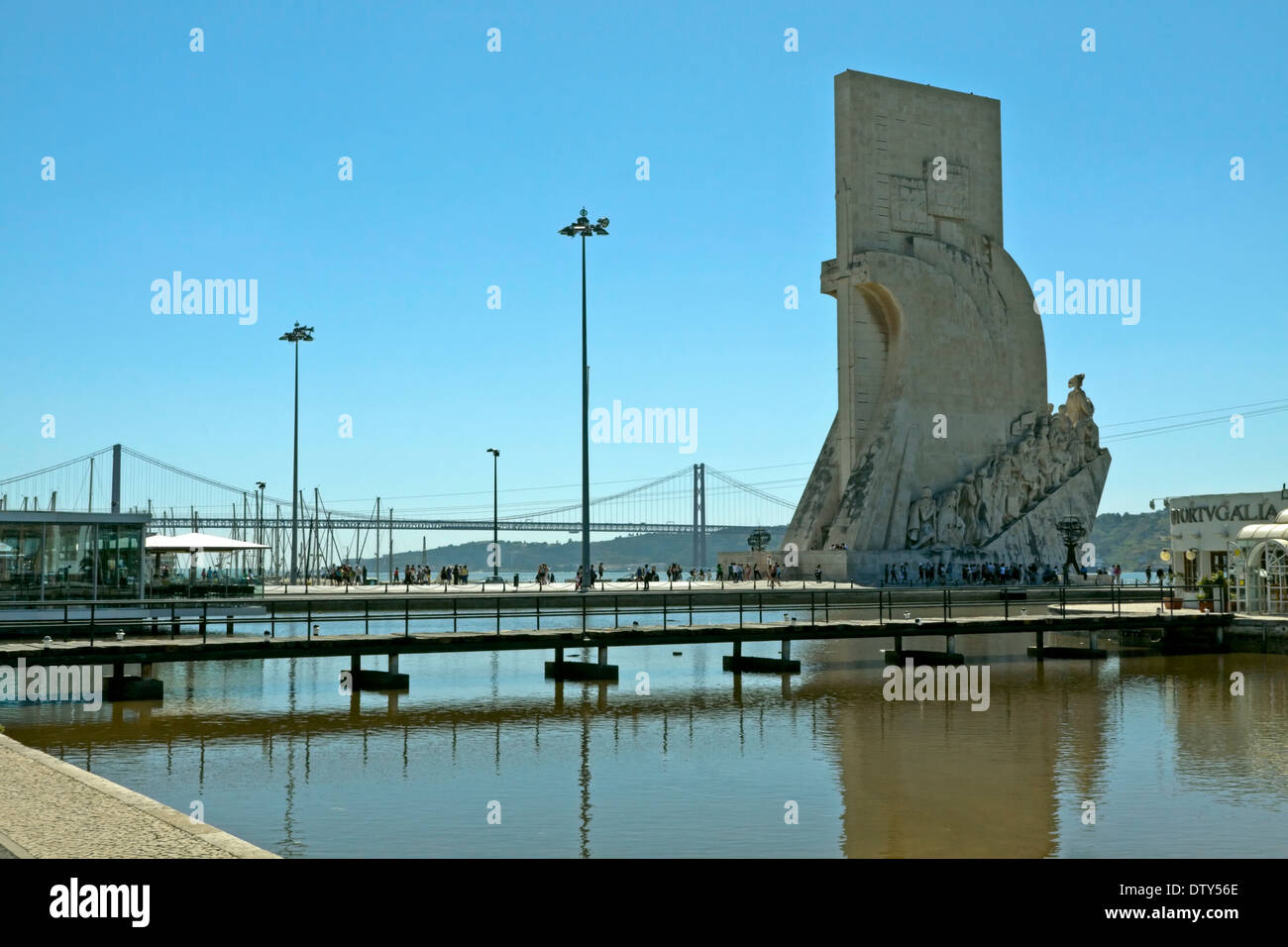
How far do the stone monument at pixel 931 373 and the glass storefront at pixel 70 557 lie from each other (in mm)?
31280

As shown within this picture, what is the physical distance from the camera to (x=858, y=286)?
53.2 metres

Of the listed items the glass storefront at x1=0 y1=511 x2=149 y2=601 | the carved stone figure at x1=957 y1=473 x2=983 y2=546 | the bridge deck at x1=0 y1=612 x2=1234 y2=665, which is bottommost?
the bridge deck at x1=0 y1=612 x2=1234 y2=665

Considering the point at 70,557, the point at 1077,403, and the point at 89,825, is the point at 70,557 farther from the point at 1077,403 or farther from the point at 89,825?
the point at 1077,403

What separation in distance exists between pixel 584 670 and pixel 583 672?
4cm

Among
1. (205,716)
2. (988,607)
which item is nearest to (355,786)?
(205,716)

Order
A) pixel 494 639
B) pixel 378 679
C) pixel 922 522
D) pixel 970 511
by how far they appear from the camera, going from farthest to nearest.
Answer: pixel 970 511 < pixel 922 522 < pixel 378 679 < pixel 494 639

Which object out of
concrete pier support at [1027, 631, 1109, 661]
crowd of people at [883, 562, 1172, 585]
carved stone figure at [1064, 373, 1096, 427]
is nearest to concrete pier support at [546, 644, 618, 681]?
concrete pier support at [1027, 631, 1109, 661]

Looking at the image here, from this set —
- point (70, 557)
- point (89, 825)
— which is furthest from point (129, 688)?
point (89, 825)

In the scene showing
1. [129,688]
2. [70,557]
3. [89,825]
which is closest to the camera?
[89,825]

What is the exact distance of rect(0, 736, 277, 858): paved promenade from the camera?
7.01 metres

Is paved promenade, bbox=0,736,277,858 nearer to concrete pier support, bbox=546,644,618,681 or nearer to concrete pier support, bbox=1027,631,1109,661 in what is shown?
concrete pier support, bbox=546,644,618,681

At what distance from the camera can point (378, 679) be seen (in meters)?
20.9

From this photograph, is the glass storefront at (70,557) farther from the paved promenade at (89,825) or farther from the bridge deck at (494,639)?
the paved promenade at (89,825)

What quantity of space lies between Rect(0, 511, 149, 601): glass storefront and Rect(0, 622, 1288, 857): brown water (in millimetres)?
3474
